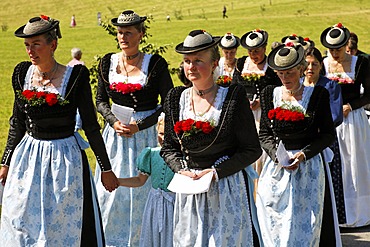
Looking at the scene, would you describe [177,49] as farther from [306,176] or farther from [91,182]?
[306,176]

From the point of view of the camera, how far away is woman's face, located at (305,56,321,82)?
24.2 ft

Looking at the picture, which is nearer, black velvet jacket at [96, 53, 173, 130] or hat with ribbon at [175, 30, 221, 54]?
hat with ribbon at [175, 30, 221, 54]

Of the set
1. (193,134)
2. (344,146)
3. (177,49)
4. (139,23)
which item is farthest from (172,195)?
(344,146)

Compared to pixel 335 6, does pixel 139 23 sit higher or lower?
lower

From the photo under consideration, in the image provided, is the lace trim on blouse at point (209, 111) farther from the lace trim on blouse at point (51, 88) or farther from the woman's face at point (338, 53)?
the woman's face at point (338, 53)

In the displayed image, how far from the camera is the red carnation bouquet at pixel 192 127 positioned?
5.10 metres

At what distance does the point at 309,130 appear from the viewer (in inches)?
255

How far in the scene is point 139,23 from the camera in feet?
23.5

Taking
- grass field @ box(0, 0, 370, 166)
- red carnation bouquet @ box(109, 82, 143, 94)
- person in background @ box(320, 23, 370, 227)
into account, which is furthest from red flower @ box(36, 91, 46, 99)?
grass field @ box(0, 0, 370, 166)

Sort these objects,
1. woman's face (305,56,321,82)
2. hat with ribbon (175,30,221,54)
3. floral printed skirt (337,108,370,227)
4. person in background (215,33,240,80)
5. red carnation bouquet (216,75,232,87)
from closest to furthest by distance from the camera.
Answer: hat with ribbon (175,30,221,54) < woman's face (305,56,321,82) < floral printed skirt (337,108,370,227) < red carnation bouquet (216,75,232,87) < person in background (215,33,240,80)

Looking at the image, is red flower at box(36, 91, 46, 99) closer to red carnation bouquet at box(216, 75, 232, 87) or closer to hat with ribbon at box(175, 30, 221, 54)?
hat with ribbon at box(175, 30, 221, 54)

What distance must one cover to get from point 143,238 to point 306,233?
146cm

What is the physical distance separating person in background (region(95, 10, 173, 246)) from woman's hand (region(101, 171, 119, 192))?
1187 millimetres

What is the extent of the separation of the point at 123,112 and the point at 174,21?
39.0 metres
